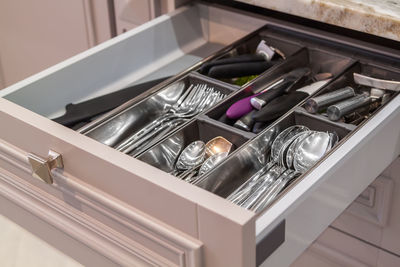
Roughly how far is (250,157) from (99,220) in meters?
0.22

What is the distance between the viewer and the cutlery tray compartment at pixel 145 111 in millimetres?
917

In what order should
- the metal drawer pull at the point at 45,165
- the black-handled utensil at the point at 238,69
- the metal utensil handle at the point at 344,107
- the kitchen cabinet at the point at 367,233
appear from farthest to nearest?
the kitchen cabinet at the point at 367,233, the black-handled utensil at the point at 238,69, the metal utensil handle at the point at 344,107, the metal drawer pull at the point at 45,165

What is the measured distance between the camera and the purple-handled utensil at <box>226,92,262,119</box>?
93cm

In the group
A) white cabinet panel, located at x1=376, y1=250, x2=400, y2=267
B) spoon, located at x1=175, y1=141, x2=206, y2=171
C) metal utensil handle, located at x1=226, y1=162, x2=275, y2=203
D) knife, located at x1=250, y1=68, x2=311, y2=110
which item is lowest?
white cabinet panel, located at x1=376, y1=250, x2=400, y2=267

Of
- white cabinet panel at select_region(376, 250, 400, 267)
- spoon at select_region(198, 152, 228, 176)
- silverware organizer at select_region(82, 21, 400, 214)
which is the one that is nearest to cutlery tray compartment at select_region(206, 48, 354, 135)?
silverware organizer at select_region(82, 21, 400, 214)

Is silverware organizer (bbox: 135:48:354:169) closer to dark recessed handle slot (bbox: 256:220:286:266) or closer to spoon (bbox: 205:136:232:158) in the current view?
spoon (bbox: 205:136:232:158)

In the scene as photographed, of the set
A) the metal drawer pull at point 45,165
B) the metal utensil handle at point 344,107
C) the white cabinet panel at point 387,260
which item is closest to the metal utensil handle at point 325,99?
the metal utensil handle at point 344,107

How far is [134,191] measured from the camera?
71 centimetres

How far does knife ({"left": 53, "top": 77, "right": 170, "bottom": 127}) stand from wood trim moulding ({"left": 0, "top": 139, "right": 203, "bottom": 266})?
12 centimetres

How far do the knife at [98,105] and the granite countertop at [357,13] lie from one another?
0.26m

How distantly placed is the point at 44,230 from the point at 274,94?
15.4 inches

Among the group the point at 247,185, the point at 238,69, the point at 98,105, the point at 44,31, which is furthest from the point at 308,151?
the point at 44,31

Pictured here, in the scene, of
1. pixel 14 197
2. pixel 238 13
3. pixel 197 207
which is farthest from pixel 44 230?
pixel 238 13

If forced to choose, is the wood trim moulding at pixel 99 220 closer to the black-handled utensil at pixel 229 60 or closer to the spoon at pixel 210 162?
the spoon at pixel 210 162
